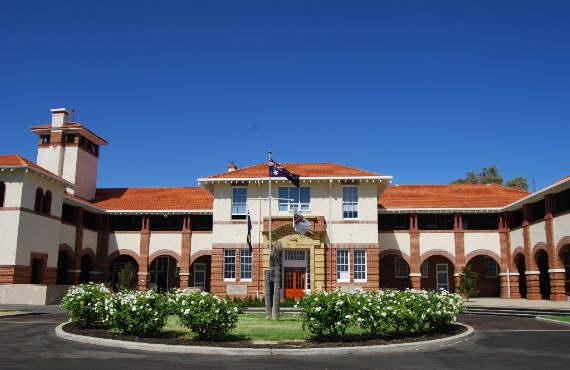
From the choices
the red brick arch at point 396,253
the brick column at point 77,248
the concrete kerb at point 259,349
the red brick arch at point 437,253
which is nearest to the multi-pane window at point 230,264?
the red brick arch at point 396,253

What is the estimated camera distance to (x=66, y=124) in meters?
40.1

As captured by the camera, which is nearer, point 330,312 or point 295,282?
point 330,312

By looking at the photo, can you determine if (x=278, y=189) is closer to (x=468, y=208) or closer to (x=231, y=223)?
(x=231, y=223)

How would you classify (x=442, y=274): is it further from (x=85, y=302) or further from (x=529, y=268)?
(x=85, y=302)

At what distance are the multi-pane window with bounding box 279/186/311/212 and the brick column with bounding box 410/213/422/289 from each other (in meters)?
7.72

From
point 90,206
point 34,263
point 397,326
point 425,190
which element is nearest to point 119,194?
point 90,206

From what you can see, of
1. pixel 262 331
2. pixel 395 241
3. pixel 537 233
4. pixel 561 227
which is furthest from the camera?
pixel 395 241

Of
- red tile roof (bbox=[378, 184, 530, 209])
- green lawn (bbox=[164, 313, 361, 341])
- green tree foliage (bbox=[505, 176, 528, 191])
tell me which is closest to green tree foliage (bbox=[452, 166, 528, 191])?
green tree foliage (bbox=[505, 176, 528, 191])

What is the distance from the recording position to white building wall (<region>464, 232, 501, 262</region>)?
3531cm

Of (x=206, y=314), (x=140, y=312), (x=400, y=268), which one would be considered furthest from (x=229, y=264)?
(x=206, y=314)

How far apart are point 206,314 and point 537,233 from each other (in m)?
24.5

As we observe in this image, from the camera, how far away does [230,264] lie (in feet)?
107

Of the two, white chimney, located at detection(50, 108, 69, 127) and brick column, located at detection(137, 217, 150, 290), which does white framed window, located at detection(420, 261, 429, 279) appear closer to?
brick column, located at detection(137, 217, 150, 290)

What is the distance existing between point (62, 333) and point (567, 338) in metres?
13.6
